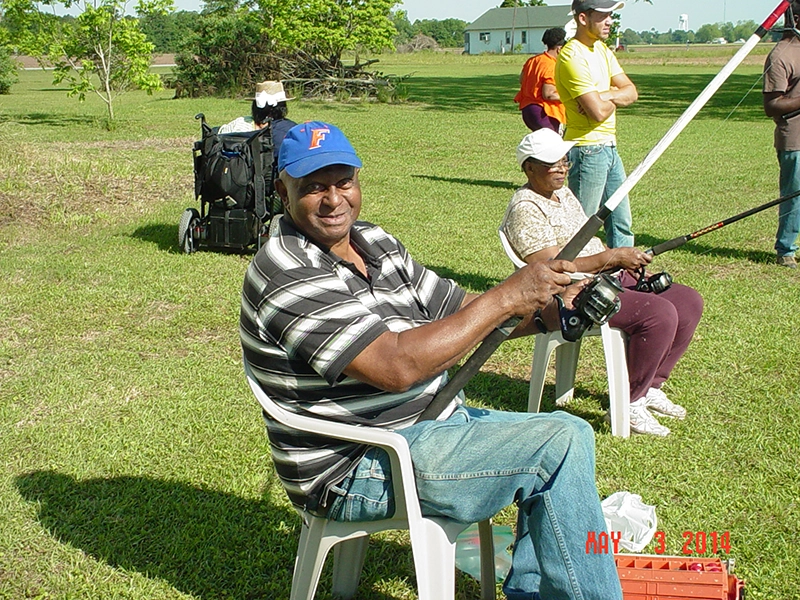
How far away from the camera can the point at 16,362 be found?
5.15 metres

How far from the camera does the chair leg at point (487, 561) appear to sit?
9.27 ft

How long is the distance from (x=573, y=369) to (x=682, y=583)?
2.11 m

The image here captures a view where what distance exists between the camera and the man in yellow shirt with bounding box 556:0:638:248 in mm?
5715

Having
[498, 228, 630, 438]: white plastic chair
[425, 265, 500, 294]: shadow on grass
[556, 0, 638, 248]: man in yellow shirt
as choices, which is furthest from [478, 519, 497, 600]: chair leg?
[425, 265, 500, 294]: shadow on grass

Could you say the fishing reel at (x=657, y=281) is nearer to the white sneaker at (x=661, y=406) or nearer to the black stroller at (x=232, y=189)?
the white sneaker at (x=661, y=406)

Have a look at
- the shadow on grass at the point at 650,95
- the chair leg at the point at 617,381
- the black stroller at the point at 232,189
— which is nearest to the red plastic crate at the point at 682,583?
the chair leg at the point at 617,381

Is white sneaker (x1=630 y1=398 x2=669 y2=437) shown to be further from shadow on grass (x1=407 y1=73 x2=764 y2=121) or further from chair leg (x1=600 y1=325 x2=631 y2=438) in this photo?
shadow on grass (x1=407 y1=73 x2=764 y2=121)

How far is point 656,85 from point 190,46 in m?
15.5

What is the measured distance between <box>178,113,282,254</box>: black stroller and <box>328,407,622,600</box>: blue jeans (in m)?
5.44

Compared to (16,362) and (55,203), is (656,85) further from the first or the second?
(16,362)

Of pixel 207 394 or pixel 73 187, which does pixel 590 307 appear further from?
pixel 73 187

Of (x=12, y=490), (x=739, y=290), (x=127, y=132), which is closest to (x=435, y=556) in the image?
(x=12, y=490)

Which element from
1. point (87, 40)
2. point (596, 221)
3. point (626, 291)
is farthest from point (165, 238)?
point (87, 40)

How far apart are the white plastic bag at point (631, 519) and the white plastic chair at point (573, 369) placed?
2.22 ft
